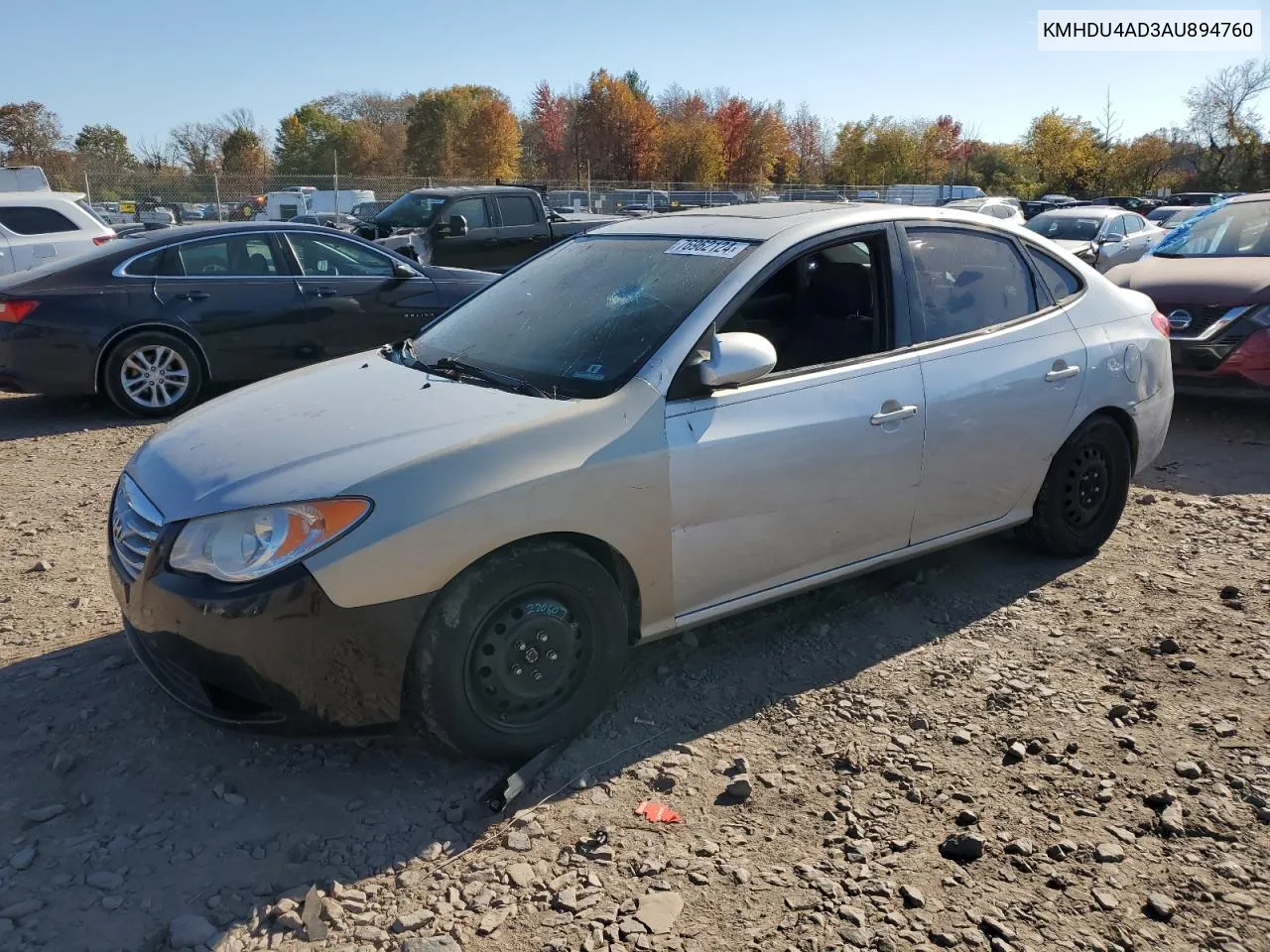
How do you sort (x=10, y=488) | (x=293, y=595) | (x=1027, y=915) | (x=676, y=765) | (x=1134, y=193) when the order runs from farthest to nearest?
(x=1134, y=193) → (x=10, y=488) → (x=676, y=765) → (x=293, y=595) → (x=1027, y=915)

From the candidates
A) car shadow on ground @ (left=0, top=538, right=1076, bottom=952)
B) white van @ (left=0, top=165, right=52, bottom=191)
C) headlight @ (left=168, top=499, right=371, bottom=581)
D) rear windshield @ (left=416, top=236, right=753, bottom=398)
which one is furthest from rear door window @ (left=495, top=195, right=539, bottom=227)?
headlight @ (left=168, top=499, right=371, bottom=581)

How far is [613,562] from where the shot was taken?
330cm

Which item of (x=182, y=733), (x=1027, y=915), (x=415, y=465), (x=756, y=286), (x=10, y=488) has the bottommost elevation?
(x=1027, y=915)

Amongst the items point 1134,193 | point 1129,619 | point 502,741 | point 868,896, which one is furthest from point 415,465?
point 1134,193

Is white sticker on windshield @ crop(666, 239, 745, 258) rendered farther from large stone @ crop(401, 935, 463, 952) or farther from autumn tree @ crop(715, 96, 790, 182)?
autumn tree @ crop(715, 96, 790, 182)

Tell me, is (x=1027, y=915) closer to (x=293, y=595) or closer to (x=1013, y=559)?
(x=293, y=595)

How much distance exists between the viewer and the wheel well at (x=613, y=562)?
3.13m

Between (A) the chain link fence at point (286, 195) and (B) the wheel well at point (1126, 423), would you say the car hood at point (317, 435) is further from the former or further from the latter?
(A) the chain link fence at point (286, 195)

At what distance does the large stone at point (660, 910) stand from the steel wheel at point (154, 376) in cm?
667

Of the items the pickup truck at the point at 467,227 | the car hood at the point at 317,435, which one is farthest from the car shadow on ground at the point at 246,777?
the pickup truck at the point at 467,227

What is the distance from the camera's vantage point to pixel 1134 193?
5878 cm

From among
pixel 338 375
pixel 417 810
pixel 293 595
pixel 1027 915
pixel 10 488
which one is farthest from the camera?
pixel 10 488

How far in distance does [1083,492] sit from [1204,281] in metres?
4.00

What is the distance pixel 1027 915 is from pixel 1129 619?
7.03 ft
